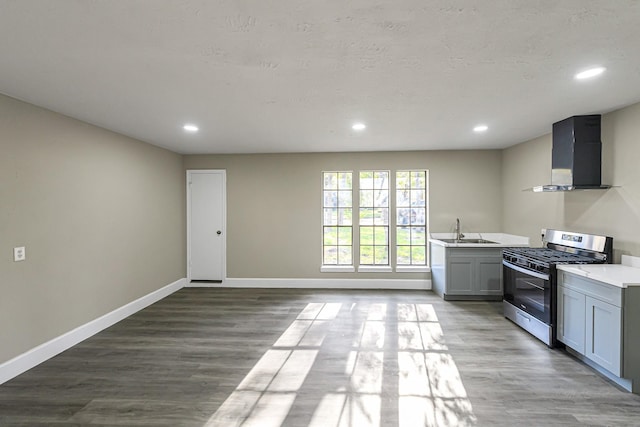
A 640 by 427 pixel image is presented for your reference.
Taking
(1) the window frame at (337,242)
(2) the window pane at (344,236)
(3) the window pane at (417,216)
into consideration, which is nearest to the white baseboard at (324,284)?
(1) the window frame at (337,242)

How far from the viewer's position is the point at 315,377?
2.71 metres

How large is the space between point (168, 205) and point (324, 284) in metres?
3.07

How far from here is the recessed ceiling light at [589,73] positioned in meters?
2.23

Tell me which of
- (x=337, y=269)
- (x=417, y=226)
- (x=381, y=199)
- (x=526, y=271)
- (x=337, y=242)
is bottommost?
(x=337, y=269)

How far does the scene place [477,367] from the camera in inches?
113

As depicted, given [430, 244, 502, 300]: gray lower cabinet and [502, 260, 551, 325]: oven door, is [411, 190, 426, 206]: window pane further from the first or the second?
[502, 260, 551, 325]: oven door

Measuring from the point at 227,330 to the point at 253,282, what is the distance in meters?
1.97

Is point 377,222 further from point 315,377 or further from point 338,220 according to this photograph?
point 315,377

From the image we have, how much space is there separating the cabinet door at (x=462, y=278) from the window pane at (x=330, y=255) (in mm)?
1980

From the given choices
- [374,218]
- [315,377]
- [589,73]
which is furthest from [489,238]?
[315,377]

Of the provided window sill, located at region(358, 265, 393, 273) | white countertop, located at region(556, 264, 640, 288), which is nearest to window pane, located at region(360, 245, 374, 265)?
window sill, located at region(358, 265, 393, 273)

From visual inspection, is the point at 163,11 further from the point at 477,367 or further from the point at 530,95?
the point at 477,367

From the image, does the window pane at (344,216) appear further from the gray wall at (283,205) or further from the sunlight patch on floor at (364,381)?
the sunlight patch on floor at (364,381)

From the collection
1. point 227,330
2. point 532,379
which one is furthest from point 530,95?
point 227,330
